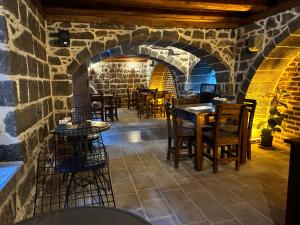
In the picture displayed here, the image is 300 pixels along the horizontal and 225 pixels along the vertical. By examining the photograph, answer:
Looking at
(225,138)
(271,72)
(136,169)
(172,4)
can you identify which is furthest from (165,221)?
(271,72)

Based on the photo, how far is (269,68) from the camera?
3.69 meters

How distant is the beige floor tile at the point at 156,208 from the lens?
2.05m

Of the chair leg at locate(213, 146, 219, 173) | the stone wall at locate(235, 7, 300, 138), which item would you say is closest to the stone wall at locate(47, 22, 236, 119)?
the stone wall at locate(235, 7, 300, 138)

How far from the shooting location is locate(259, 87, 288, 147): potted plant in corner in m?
3.74

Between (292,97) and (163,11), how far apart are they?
2.69 meters

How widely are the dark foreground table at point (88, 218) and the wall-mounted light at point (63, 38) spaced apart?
9.49ft

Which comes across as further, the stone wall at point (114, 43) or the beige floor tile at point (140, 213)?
the stone wall at point (114, 43)

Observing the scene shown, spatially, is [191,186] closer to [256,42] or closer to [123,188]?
[123,188]

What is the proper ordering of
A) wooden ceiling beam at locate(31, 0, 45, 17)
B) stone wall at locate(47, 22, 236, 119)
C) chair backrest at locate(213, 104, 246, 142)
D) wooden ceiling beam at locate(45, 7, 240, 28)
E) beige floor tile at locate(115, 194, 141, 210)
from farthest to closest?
1. stone wall at locate(47, 22, 236, 119)
2. wooden ceiling beam at locate(45, 7, 240, 28)
3. chair backrest at locate(213, 104, 246, 142)
4. wooden ceiling beam at locate(31, 0, 45, 17)
5. beige floor tile at locate(115, 194, 141, 210)

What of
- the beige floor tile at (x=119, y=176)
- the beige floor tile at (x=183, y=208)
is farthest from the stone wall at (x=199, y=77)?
the beige floor tile at (x=183, y=208)

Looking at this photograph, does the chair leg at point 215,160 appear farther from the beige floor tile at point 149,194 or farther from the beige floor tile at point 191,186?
the beige floor tile at point 149,194

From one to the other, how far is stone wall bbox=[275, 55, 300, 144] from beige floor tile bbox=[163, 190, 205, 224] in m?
2.72

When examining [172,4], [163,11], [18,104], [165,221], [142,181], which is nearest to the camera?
[18,104]

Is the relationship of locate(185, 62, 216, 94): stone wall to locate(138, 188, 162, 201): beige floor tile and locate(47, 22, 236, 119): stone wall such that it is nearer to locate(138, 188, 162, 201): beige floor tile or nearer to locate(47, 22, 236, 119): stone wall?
Answer: locate(47, 22, 236, 119): stone wall
